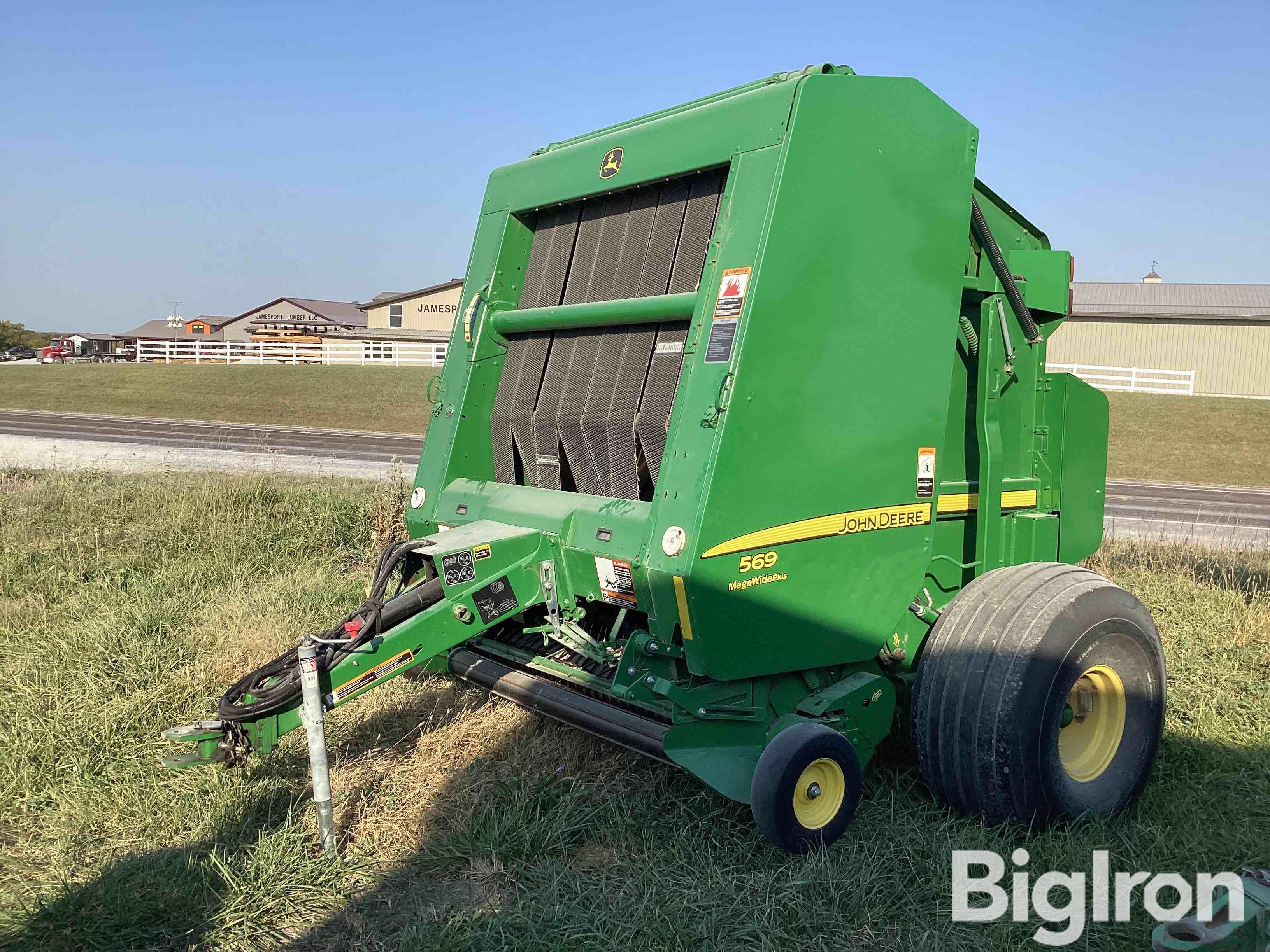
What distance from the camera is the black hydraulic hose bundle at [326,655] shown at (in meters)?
3.59

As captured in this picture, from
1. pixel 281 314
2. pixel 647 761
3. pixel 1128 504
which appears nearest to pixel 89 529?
pixel 647 761

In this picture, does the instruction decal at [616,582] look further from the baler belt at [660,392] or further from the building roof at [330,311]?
the building roof at [330,311]

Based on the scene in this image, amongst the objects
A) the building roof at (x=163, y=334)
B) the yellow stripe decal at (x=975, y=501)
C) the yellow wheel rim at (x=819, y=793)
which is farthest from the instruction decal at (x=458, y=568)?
the building roof at (x=163, y=334)

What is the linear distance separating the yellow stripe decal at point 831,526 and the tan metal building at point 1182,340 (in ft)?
111

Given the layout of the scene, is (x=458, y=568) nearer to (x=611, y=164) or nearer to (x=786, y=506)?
(x=786, y=506)

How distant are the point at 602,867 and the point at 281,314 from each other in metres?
84.1

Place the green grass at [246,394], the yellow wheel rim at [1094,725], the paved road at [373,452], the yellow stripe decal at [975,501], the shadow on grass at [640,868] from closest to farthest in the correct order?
the shadow on grass at [640,868], the yellow wheel rim at [1094,725], the yellow stripe decal at [975,501], the paved road at [373,452], the green grass at [246,394]

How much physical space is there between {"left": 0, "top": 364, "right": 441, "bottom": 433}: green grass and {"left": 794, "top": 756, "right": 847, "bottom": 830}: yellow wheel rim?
2027cm

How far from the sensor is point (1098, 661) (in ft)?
13.4

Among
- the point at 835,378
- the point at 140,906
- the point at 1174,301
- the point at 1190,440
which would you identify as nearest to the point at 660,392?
the point at 835,378

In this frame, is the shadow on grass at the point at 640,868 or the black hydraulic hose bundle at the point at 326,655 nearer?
the shadow on grass at the point at 640,868

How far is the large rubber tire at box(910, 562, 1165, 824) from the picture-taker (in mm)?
3795

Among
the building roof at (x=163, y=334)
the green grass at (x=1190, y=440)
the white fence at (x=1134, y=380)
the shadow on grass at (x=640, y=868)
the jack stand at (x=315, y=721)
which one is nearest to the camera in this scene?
the shadow on grass at (x=640, y=868)

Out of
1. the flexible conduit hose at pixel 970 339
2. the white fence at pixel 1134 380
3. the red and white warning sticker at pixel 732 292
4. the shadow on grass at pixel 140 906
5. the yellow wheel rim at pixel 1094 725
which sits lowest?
the shadow on grass at pixel 140 906
